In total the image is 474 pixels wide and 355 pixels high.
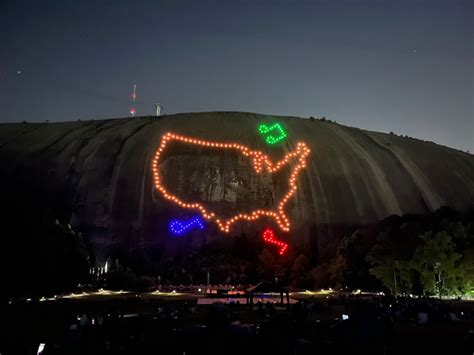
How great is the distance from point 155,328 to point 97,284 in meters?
32.4

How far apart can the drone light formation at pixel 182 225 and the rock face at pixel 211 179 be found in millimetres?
1227

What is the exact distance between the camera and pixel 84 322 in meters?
14.7

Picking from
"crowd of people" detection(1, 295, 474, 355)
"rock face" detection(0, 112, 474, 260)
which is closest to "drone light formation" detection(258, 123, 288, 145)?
"rock face" detection(0, 112, 474, 260)

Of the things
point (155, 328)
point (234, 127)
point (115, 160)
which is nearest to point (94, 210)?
point (115, 160)

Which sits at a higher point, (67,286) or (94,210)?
(94,210)

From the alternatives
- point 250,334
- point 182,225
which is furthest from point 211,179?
point 250,334

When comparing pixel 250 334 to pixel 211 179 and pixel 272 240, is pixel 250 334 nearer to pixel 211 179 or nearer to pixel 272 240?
pixel 272 240

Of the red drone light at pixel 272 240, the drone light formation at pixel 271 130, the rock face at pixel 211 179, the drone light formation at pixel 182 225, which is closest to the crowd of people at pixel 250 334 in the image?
the drone light formation at pixel 271 130

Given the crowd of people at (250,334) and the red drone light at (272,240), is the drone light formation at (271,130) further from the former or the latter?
the crowd of people at (250,334)

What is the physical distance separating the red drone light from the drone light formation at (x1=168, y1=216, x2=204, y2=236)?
982 centimetres

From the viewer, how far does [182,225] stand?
61688mm

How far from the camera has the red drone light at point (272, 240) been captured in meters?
A: 63.5

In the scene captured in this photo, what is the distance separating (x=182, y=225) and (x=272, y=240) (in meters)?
13.4

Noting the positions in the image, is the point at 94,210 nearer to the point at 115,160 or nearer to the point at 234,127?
the point at 115,160
